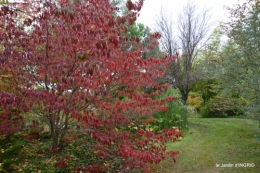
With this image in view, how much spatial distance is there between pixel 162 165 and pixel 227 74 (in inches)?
112

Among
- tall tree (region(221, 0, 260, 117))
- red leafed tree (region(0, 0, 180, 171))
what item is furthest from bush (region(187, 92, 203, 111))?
red leafed tree (region(0, 0, 180, 171))

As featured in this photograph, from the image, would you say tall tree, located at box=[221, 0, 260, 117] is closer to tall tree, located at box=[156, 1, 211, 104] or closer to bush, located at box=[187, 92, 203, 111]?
tall tree, located at box=[156, 1, 211, 104]

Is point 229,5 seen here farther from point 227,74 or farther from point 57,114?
point 57,114

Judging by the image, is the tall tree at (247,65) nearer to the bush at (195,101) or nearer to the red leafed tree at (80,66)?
the red leafed tree at (80,66)

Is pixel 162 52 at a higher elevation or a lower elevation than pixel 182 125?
higher

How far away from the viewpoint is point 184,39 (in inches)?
359

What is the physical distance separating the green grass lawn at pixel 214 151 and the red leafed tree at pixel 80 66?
4.03ft

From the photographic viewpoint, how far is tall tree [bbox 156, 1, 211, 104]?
8938 millimetres

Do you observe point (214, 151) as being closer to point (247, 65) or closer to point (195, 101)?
point (247, 65)

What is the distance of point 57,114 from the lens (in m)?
3.52

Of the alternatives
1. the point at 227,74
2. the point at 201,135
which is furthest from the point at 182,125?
the point at 227,74

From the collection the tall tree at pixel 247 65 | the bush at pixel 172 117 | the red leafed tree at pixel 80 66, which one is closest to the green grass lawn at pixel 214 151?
the bush at pixel 172 117

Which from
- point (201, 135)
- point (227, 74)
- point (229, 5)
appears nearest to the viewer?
point (227, 74)

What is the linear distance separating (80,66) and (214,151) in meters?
3.81
